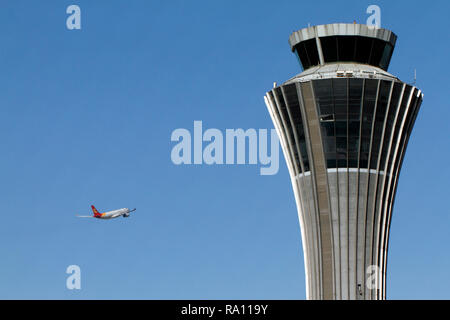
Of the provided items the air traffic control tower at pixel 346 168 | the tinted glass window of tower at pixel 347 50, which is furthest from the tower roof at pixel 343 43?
the air traffic control tower at pixel 346 168

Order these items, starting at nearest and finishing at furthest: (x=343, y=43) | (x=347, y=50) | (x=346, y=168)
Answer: (x=346, y=168) → (x=343, y=43) → (x=347, y=50)

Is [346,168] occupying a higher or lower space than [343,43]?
lower

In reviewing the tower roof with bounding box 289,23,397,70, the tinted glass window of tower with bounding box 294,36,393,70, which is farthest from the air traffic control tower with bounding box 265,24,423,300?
the tower roof with bounding box 289,23,397,70

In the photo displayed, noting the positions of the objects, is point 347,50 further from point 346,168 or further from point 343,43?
point 346,168

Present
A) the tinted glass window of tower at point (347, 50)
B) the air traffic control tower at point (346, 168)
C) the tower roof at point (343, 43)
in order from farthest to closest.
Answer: the tinted glass window of tower at point (347, 50) → the tower roof at point (343, 43) → the air traffic control tower at point (346, 168)

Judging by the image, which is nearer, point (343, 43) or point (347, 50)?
point (343, 43)

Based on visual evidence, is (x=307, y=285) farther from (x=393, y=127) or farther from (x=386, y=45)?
(x=386, y=45)

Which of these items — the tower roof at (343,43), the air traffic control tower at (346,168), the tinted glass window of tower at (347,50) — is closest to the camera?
the air traffic control tower at (346,168)

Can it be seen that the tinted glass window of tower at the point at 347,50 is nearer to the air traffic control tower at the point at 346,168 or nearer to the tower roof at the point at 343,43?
the tower roof at the point at 343,43

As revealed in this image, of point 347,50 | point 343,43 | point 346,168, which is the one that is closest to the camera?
point 346,168

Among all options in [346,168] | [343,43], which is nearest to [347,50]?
[343,43]
